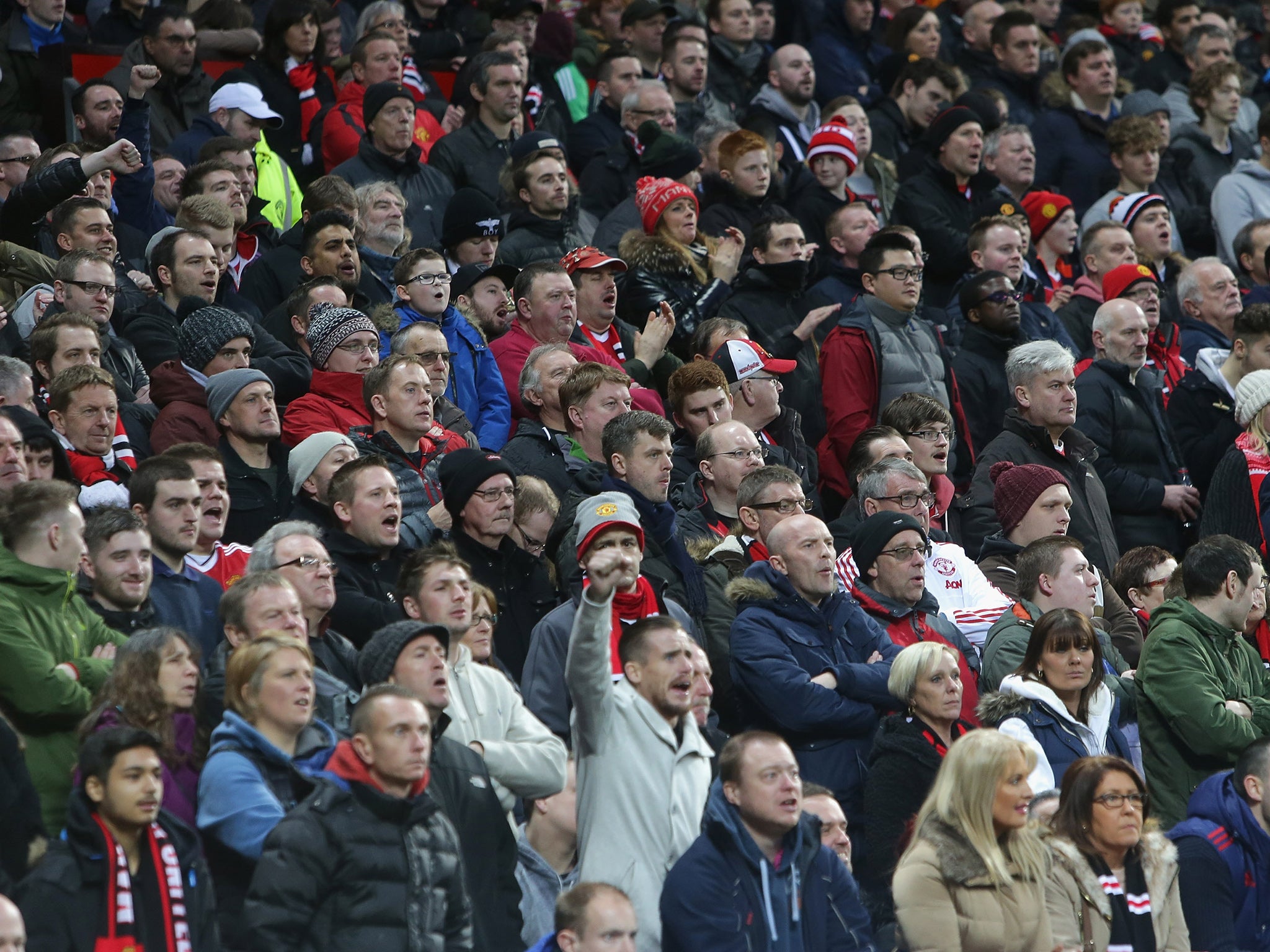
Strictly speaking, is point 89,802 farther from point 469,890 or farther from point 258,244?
point 258,244

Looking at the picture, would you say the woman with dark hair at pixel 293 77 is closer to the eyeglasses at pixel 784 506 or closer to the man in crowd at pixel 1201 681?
the eyeglasses at pixel 784 506

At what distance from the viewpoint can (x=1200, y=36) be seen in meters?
17.0

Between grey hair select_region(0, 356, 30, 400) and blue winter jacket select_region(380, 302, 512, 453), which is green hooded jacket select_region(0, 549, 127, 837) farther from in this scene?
blue winter jacket select_region(380, 302, 512, 453)

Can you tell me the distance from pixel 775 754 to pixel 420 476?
264 centimetres

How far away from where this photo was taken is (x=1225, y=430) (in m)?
11.2

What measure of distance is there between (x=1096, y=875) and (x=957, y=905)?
0.61 m

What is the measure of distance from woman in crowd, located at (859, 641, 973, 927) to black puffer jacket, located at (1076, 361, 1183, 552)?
3.53 meters

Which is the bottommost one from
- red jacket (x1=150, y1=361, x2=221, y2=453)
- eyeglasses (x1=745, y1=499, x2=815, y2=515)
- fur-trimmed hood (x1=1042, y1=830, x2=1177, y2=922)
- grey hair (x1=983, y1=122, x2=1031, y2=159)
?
grey hair (x1=983, y1=122, x2=1031, y2=159)

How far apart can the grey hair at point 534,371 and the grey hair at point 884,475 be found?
1.57 metres

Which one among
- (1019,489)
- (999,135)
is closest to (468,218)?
(1019,489)

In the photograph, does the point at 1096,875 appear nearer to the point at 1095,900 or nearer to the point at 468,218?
the point at 1095,900

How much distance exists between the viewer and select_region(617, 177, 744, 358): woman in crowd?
36.1ft

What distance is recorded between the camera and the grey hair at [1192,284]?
12406 millimetres

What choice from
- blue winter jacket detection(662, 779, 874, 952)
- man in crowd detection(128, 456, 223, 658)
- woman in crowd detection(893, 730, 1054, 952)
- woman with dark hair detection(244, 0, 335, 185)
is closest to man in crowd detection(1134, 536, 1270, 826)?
woman in crowd detection(893, 730, 1054, 952)
